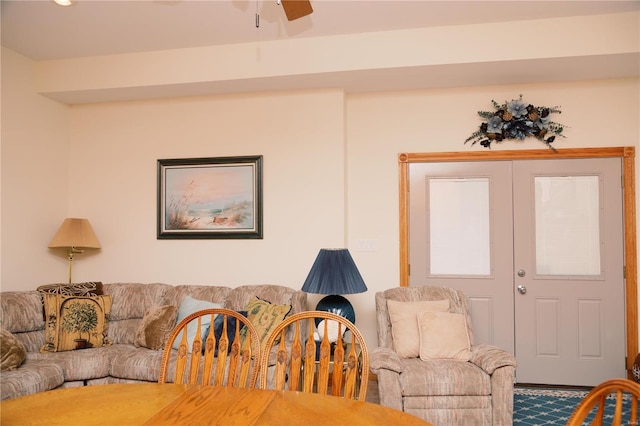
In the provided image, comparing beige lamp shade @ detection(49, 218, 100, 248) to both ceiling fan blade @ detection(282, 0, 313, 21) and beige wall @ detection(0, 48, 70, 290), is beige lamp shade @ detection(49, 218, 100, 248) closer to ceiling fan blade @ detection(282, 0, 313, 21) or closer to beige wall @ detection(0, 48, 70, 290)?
beige wall @ detection(0, 48, 70, 290)

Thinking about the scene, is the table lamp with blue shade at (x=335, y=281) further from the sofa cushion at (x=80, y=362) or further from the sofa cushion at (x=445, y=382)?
the sofa cushion at (x=80, y=362)

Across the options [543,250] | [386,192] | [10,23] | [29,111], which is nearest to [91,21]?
[10,23]

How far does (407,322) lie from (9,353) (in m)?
2.64

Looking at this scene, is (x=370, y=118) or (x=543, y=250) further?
(x=370, y=118)

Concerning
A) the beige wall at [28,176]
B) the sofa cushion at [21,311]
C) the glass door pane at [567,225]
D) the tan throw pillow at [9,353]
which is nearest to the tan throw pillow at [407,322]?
the glass door pane at [567,225]

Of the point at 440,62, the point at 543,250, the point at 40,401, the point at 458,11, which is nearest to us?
the point at 40,401

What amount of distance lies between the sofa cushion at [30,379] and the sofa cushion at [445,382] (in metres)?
2.26

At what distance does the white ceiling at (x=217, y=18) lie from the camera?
10.5ft

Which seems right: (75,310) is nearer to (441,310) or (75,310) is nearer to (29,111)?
(29,111)

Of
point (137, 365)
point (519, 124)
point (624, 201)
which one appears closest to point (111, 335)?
point (137, 365)

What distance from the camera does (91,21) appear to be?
11.3 ft

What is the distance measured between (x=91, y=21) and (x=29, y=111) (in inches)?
48.1

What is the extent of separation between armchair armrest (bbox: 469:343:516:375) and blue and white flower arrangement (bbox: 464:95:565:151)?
185 centimetres

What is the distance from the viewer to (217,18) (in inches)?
134
